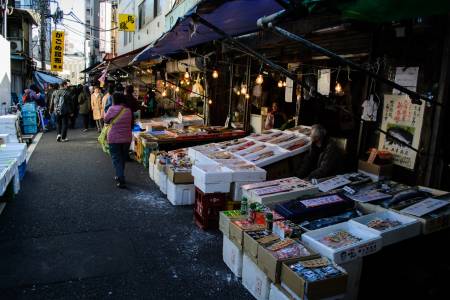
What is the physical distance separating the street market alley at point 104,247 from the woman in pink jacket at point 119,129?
65 centimetres

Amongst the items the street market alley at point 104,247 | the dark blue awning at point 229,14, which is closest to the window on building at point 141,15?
the dark blue awning at point 229,14

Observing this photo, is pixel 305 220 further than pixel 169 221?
No

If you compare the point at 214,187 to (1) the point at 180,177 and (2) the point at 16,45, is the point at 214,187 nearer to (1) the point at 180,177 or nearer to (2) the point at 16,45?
(1) the point at 180,177

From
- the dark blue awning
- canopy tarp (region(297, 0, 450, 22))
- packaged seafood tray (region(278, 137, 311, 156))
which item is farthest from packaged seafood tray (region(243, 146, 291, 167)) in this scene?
canopy tarp (region(297, 0, 450, 22))

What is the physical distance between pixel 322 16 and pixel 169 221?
4.48m

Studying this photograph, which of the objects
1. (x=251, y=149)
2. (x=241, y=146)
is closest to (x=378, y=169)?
(x=251, y=149)

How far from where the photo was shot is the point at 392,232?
415 cm

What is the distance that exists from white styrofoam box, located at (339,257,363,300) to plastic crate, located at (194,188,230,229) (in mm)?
2763

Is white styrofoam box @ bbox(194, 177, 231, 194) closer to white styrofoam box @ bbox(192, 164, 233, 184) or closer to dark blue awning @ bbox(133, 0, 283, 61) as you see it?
white styrofoam box @ bbox(192, 164, 233, 184)

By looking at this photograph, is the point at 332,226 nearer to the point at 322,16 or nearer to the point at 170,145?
the point at 322,16

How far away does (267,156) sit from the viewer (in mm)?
7340

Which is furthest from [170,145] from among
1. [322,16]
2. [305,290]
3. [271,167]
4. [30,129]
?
[30,129]

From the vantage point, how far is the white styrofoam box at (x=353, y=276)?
3.91m

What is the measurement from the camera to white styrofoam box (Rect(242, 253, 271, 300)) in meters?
4.12
